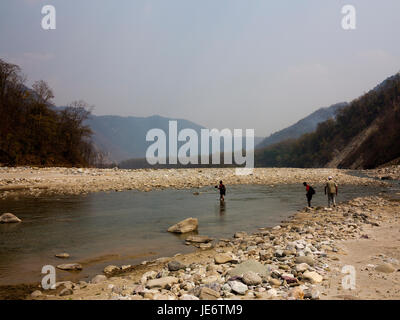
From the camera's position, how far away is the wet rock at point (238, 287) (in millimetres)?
5387

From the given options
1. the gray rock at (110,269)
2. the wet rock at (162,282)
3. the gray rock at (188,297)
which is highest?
the gray rock at (188,297)

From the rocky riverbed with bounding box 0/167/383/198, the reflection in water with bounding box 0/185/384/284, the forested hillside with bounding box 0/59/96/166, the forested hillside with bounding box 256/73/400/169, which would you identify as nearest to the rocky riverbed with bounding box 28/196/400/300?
the reflection in water with bounding box 0/185/384/284

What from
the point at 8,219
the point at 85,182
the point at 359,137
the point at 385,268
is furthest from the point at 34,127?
the point at 359,137

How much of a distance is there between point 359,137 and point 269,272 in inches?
3040

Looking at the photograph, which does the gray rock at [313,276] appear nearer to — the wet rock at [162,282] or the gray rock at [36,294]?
the wet rock at [162,282]

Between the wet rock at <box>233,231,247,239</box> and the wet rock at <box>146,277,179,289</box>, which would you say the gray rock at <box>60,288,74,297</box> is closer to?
the wet rock at <box>146,277,179,289</box>

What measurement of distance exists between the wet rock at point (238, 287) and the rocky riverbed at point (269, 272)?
0.05 ft

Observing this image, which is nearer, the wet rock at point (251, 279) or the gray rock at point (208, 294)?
the gray rock at point (208, 294)

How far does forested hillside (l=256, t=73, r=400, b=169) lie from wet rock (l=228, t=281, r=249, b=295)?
55027mm

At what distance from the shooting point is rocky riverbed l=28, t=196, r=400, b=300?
5.39 meters

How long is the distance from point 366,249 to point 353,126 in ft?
267

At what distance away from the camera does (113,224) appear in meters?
13.1

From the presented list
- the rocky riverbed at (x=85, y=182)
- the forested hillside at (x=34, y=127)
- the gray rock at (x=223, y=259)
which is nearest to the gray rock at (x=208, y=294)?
the gray rock at (x=223, y=259)

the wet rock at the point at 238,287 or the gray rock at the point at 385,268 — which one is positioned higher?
the gray rock at the point at 385,268
